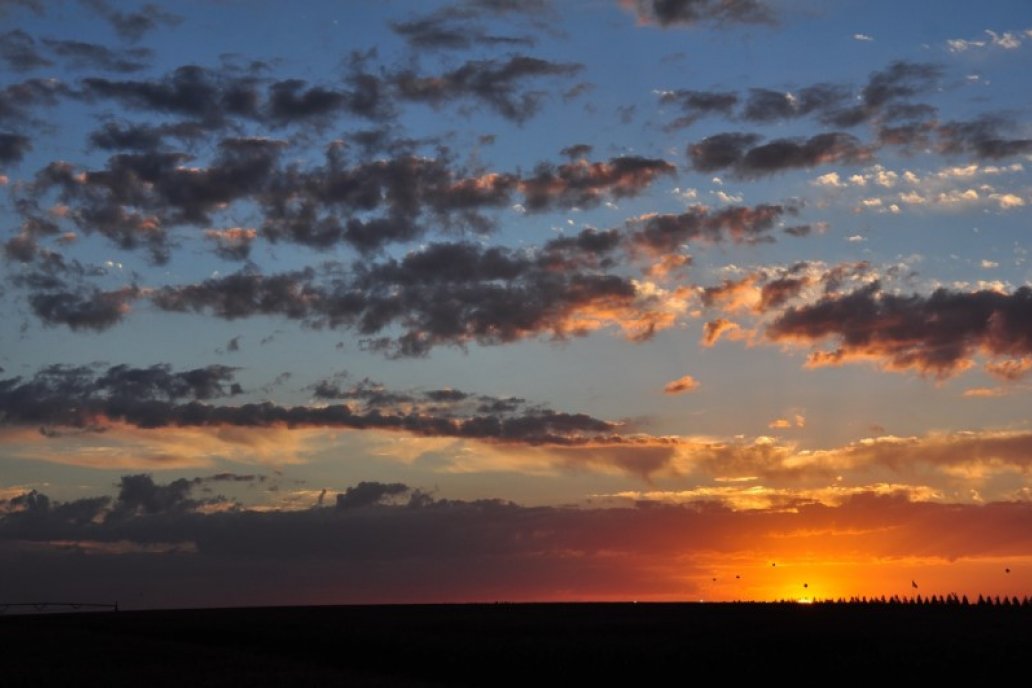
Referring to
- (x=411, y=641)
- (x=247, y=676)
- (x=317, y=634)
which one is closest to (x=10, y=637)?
(x=317, y=634)

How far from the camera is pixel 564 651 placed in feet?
237

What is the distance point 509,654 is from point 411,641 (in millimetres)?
17149

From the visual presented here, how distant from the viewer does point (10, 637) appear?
11038 cm

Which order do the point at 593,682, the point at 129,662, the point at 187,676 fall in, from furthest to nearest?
the point at 129,662, the point at 187,676, the point at 593,682

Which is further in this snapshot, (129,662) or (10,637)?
(10,637)

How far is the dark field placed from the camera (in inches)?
2406

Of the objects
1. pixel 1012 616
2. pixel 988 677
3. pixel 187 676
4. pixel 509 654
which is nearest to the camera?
pixel 988 677

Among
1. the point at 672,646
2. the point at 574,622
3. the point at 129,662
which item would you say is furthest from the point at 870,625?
the point at 129,662

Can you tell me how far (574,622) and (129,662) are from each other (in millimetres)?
45830

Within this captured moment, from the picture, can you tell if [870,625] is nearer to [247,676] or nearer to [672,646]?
[672,646]

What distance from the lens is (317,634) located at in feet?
340

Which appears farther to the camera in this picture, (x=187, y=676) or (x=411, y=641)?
(x=411, y=641)

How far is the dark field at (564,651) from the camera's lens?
6112 centimetres

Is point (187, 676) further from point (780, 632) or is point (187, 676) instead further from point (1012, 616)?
point (1012, 616)
